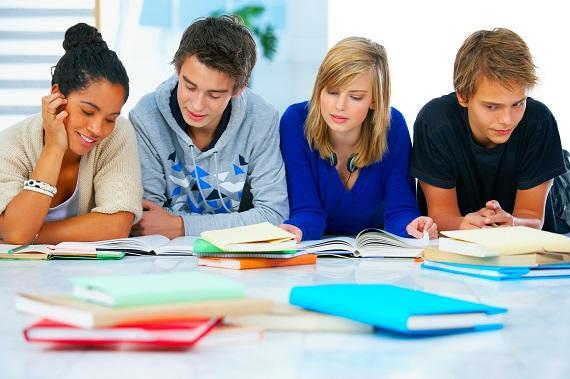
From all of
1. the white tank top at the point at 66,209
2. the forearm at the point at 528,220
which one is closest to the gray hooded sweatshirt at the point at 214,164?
the white tank top at the point at 66,209

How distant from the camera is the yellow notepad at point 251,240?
186 centimetres

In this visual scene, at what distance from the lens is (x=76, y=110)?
225cm

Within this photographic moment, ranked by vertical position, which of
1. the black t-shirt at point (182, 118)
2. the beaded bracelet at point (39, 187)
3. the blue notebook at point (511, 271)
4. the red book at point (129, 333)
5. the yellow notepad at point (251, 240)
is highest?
the black t-shirt at point (182, 118)

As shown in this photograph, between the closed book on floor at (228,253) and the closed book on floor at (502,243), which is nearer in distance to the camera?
the closed book on floor at (502,243)

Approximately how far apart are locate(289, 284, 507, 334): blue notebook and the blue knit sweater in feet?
4.53

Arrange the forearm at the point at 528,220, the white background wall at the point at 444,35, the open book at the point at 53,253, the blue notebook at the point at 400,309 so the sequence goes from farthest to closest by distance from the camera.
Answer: the white background wall at the point at 444,35 → the forearm at the point at 528,220 → the open book at the point at 53,253 → the blue notebook at the point at 400,309

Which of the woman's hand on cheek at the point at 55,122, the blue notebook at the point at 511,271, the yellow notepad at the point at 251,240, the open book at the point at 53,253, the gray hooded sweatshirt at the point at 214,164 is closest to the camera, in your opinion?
the blue notebook at the point at 511,271

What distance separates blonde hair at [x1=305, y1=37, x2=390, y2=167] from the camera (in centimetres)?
256

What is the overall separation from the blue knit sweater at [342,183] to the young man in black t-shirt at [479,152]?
0.06 meters

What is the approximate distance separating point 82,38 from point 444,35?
313 centimetres

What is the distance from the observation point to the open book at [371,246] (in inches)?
83.7

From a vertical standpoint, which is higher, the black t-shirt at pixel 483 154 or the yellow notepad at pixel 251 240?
the black t-shirt at pixel 483 154

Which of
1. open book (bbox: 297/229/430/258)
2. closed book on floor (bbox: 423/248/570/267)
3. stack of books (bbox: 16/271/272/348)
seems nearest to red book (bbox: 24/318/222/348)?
stack of books (bbox: 16/271/272/348)

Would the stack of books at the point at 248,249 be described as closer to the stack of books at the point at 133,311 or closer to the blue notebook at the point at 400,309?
the blue notebook at the point at 400,309
